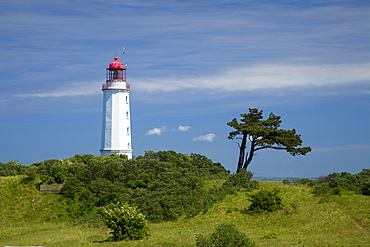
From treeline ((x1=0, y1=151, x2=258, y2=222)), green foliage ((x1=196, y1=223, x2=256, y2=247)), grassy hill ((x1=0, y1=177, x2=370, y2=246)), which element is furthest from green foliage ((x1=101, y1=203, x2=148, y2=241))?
green foliage ((x1=196, y1=223, x2=256, y2=247))

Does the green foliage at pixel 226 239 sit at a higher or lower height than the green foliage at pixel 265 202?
lower

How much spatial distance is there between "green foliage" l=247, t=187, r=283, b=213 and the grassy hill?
2.07ft

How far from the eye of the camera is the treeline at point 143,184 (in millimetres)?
36156

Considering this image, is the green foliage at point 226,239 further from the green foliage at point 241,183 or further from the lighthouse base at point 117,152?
the lighthouse base at point 117,152

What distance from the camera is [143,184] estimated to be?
1598 inches

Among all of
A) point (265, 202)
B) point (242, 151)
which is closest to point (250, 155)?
point (242, 151)

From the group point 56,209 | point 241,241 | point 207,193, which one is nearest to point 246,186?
point 207,193

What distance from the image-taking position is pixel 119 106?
5469 centimetres

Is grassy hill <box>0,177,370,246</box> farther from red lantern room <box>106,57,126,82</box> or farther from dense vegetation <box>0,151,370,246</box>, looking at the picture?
red lantern room <box>106,57,126,82</box>

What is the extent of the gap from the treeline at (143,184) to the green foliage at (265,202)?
148 inches

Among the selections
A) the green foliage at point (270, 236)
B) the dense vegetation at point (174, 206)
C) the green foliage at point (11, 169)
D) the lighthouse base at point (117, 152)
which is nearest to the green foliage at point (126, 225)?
the dense vegetation at point (174, 206)

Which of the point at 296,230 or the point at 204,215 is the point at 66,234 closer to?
the point at 204,215

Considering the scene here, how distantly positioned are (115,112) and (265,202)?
26706 millimetres

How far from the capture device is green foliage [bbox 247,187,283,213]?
32.4 meters
